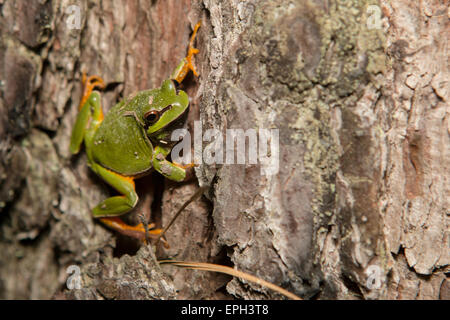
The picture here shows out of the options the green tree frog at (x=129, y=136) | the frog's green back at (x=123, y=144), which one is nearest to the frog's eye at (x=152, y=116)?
the green tree frog at (x=129, y=136)

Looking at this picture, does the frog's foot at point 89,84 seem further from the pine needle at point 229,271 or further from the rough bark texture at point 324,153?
the pine needle at point 229,271

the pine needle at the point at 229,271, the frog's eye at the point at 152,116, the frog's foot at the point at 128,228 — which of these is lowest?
the pine needle at the point at 229,271

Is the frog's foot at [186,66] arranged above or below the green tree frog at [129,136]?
above

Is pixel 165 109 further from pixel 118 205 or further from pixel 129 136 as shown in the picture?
pixel 118 205

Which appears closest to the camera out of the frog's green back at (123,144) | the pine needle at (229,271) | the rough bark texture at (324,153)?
the rough bark texture at (324,153)

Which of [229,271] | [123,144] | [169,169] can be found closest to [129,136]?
[123,144]
